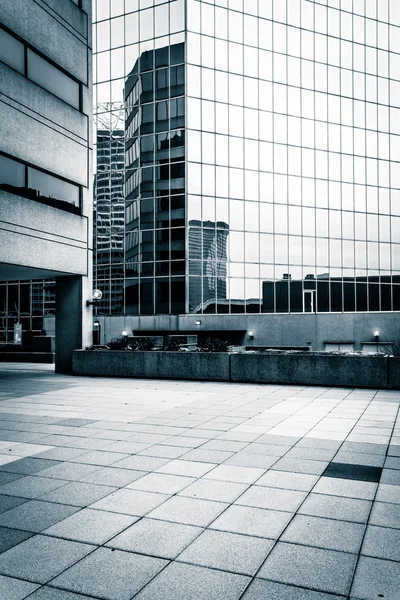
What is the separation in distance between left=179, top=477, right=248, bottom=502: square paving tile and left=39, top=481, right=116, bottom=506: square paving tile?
38.2 inches

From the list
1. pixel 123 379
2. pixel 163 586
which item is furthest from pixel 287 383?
pixel 163 586

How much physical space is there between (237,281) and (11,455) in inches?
1623

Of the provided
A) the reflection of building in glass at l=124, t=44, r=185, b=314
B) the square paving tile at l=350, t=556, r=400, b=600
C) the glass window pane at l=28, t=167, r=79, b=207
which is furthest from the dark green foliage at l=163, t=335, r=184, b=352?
the reflection of building in glass at l=124, t=44, r=185, b=314

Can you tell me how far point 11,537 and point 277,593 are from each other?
8.64 feet

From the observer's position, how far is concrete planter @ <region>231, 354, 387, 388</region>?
56.6ft

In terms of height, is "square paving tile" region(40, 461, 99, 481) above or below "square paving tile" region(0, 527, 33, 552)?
above

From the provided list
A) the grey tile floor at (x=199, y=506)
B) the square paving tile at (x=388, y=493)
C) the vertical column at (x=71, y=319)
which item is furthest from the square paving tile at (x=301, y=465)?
the vertical column at (x=71, y=319)

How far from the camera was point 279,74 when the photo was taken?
1981 inches

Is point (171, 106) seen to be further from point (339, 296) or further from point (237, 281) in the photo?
point (339, 296)

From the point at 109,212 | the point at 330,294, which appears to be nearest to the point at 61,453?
the point at 109,212

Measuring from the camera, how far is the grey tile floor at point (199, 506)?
4.43m

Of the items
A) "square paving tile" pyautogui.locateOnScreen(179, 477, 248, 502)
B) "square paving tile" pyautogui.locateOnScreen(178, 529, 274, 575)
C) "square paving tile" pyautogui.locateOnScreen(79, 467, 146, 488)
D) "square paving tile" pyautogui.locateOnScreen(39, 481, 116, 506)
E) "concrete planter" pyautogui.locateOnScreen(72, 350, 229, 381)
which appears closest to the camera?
"square paving tile" pyautogui.locateOnScreen(178, 529, 274, 575)

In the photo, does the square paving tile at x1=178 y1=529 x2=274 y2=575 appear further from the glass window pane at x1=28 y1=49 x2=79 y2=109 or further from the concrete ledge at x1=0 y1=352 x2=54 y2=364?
the concrete ledge at x1=0 y1=352 x2=54 y2=364

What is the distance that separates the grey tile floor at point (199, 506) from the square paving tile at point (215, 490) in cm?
2
